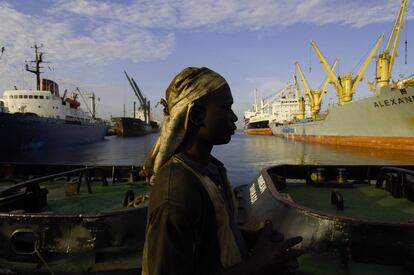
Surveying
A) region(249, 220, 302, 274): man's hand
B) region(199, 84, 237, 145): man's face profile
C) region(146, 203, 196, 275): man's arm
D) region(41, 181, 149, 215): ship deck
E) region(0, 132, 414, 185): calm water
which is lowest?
region(0, 132, 414, 185): calm water

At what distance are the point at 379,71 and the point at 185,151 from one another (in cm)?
4501

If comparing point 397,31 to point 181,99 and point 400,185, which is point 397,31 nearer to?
point 400,185

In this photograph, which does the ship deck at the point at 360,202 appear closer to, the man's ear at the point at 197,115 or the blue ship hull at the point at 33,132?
the man's ear at the point at 197,115

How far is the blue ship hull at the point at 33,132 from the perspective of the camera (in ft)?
111

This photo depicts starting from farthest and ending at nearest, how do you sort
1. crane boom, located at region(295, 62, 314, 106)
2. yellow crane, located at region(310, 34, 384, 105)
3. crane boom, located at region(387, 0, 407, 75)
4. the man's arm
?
crane boom, located at region(295, 62, 314, 106) → yellow crane, located at region(310, 34, 384, 105) → crane boom, located at region(387, 0, 407, 75) → the man's arm

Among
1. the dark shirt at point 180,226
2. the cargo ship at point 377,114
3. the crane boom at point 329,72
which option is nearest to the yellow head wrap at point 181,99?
the dark shirt at point 180,226

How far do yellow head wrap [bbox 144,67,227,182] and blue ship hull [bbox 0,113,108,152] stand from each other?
37.5m

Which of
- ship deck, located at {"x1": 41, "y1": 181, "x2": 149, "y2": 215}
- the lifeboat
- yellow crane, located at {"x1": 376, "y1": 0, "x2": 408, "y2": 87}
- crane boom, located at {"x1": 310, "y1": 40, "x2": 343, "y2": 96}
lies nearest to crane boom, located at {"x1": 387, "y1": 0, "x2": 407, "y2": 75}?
yellow crane, located at {"x1": 376, "y1": 0, "x2": 408, "y2": 87}

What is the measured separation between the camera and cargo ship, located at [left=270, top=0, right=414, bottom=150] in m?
30.3

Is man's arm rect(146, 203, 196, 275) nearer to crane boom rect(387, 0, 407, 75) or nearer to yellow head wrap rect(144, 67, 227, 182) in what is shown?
yellow head wrap rect(144, 67, 227, 182)

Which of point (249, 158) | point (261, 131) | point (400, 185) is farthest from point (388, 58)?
point (261, 131)

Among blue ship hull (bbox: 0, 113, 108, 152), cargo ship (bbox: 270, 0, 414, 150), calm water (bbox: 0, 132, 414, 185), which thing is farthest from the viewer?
blue ship hull (bbox: 0, 113, 108, 152)

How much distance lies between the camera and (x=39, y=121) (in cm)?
3812

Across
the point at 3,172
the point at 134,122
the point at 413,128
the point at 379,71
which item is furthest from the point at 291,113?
the point at 3,172
